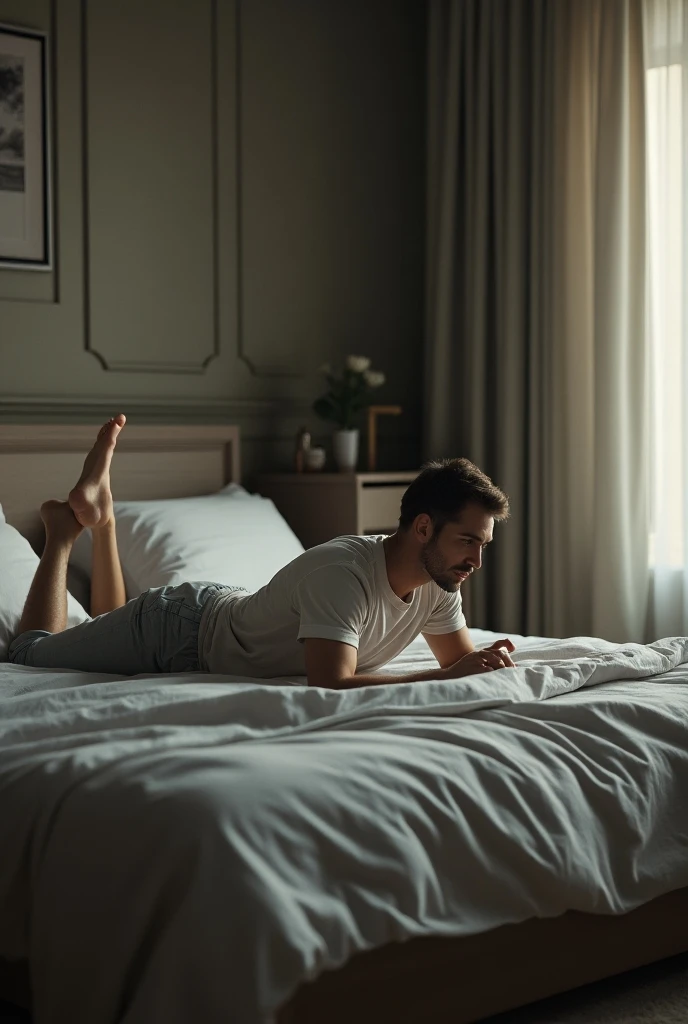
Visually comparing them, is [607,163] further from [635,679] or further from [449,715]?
[449,715]

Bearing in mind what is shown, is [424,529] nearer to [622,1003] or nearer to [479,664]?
[479,664]

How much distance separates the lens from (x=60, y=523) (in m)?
3.06

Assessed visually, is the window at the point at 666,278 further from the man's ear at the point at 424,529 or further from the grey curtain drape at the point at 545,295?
the man's ear at the point at 424,529

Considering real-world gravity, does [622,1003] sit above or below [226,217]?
below

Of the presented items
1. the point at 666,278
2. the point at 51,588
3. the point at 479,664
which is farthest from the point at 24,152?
the point at 479,664

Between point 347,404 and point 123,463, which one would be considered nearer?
point 123,463

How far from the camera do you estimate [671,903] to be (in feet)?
6.70

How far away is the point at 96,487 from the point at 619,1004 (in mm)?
1793

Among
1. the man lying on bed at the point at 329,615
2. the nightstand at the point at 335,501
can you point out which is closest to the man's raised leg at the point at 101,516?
the man lying on bed at the point at 329,615

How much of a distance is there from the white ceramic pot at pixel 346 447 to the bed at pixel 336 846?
2.17 metres

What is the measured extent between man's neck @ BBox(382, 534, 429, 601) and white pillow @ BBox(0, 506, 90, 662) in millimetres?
947

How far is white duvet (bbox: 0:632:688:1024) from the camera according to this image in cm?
147

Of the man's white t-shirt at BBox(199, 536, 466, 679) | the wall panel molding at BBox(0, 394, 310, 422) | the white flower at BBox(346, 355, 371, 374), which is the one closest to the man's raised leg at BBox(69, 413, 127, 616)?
the man's white t-shirt at BBox(199, 536, 466, 679)

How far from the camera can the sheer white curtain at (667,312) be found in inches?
151
